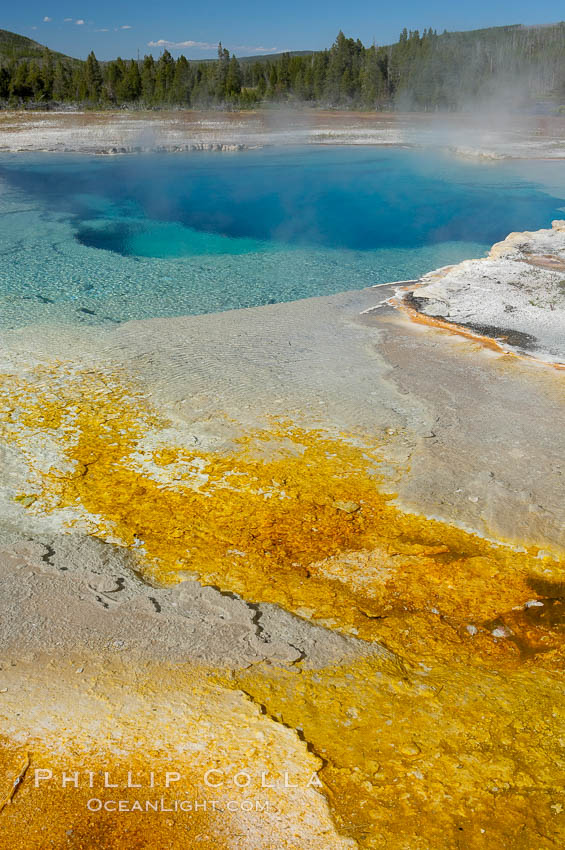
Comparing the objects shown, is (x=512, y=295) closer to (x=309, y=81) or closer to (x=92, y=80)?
(x=92, y=80)

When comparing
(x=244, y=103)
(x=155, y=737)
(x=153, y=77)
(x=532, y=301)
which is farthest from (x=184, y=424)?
(x=153, y=77)

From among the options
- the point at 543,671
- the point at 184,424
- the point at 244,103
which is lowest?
the point at 543,671

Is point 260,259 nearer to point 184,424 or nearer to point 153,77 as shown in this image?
point 184,424

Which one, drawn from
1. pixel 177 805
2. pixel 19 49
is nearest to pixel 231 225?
pixel 177 805

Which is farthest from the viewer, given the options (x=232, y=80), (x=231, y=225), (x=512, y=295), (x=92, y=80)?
(x=232, y=80)

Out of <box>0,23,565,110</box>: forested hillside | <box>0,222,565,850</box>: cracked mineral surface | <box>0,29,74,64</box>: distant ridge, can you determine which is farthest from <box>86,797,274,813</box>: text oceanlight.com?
<box>0,29,74,64</box>: distant ridge
